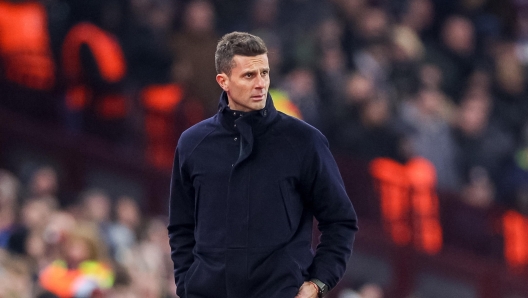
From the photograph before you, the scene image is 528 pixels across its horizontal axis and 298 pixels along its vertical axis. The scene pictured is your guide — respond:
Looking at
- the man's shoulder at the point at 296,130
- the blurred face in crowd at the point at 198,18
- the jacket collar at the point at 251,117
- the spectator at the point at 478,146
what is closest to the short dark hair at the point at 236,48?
the jacket collar at the point at 251,117

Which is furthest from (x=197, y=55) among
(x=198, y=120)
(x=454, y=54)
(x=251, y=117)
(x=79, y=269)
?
(x=251, y=117)

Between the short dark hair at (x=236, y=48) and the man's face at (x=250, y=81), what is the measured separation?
0.02 meters

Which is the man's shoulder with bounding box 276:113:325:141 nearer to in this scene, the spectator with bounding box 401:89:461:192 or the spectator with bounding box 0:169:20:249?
the spectator with bounding box 0:169:20:249

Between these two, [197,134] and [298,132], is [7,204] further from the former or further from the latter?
[298,132]

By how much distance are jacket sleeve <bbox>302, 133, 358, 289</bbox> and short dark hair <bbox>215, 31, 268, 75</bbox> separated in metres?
0.36

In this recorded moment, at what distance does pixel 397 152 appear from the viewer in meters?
10.5

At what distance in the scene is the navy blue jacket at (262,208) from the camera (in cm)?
363

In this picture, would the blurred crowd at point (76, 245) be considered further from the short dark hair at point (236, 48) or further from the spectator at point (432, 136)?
the short dark hair at point (236, 48)

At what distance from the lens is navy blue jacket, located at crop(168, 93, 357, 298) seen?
3627mm

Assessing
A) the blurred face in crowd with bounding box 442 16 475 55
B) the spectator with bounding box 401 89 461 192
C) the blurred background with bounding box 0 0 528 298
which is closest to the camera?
the blurred background with bounding box 0 0 528 298

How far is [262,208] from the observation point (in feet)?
11.9

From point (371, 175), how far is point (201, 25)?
2196 mm

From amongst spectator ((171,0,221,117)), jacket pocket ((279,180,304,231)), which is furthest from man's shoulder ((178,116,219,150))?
spectator ((171,0,221,117))

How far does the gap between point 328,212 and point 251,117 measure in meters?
0.41
